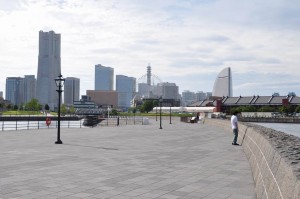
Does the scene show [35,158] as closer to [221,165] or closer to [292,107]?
[221,165]

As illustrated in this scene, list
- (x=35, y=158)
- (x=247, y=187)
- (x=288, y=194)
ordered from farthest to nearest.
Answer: (x=35, y=158)
(x=247, y=187)
(x=288, y=194)

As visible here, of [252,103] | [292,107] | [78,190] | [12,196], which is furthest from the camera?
[252,103]

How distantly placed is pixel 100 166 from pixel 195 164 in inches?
125

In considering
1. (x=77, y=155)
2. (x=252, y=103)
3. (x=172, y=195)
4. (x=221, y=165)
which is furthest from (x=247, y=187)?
(x=252, y=103)

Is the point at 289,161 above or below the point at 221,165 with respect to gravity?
above

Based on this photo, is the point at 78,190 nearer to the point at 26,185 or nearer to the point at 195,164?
the point at 26,185

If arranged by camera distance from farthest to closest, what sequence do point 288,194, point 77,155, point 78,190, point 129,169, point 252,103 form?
point 252,103 → point 77,155 → point 129,169 → point 78,190 → point 288,194

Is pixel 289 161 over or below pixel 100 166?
over

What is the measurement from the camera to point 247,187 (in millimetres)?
9062

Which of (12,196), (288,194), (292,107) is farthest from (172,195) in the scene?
(292,107)

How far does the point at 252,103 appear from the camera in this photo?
178 m

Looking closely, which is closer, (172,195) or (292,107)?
(172,195)

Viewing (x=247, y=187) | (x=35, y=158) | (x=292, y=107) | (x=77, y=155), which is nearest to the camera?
(x=247, y=187)

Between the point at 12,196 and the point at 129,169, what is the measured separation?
429cm
